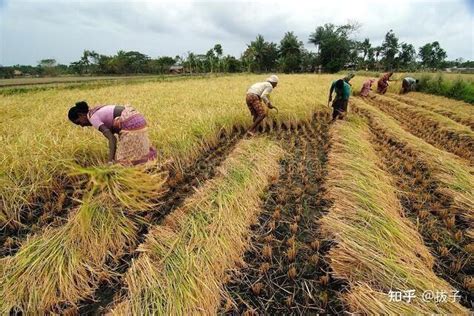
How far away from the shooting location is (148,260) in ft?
6.14

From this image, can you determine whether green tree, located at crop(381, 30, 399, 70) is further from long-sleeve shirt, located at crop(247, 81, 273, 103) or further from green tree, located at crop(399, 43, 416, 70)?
long-sleeve shirt, located at crop(247, 81, 273, 103)

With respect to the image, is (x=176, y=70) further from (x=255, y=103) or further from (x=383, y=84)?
(x=255, y=103)

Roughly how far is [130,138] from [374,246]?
8.28 feet

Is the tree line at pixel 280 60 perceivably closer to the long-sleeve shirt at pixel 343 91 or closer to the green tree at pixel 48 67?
the green tree at pixel 48 67

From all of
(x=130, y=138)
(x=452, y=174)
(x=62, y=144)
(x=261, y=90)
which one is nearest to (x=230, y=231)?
(x=130, y=138)

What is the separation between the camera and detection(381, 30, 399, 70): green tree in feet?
138

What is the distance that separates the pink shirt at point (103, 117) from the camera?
2586mm

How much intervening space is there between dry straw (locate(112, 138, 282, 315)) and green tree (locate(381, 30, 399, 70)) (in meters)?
49.2

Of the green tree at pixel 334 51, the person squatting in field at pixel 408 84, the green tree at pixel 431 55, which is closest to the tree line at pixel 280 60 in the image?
the green tree at pixel 334 51

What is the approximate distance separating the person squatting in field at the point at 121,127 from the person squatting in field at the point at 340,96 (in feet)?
14.2

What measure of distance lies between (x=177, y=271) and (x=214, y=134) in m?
3.12

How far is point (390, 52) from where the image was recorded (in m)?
42.2

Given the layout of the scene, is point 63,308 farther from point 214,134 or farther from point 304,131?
point 304,131

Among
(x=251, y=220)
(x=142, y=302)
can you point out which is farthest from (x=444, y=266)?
(x=142, y=302)
